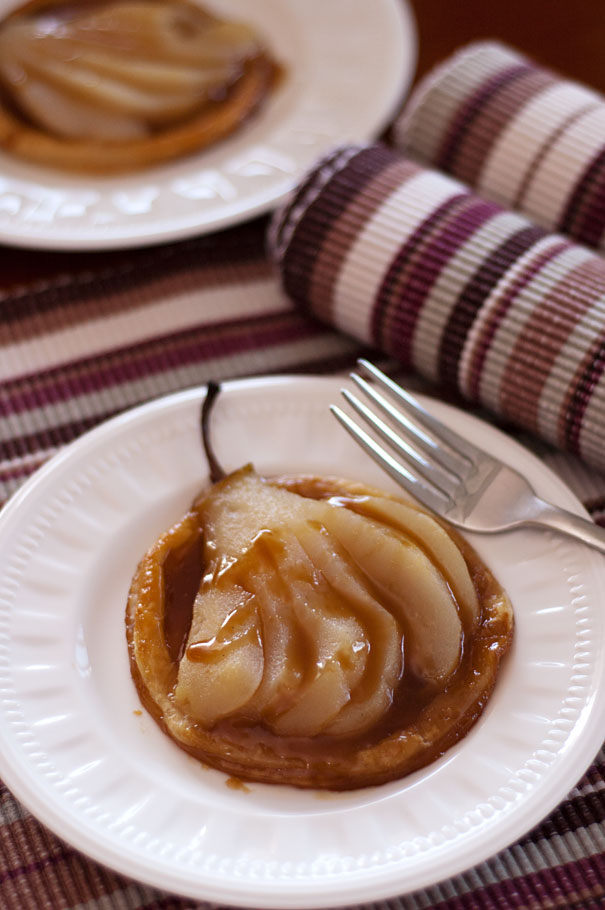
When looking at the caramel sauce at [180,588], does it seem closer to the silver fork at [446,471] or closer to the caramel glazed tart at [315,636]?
the caramel glazed tart at [315,636]

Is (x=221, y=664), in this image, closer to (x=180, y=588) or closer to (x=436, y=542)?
(x=180, y=588)

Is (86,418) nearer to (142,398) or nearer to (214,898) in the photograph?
(142,398)

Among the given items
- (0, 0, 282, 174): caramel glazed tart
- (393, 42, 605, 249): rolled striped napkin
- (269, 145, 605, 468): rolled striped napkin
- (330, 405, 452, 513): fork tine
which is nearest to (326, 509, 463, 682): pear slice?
(330, 405, 452, 513): fork tine

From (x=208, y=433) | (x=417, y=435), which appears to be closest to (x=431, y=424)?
(x=417, y=435)

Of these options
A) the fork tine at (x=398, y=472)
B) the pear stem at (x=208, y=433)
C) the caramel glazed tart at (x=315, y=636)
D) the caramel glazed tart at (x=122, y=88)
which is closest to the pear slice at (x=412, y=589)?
the caramel glazed tart at (x=315, y=636)

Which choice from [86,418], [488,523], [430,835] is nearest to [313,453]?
[488,523]

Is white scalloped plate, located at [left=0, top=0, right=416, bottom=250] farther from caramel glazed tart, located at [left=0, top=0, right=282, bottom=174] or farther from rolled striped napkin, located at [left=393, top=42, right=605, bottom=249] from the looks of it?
rolled striped napkin, located at [left=393, top=42, right=605, bottom=249]
